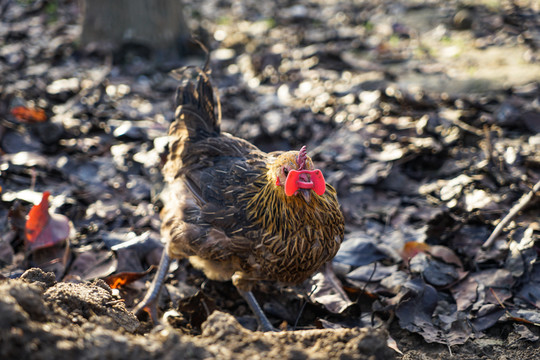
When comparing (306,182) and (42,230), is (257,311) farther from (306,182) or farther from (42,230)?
(42,230)

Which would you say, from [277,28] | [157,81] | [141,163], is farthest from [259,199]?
[277,28]

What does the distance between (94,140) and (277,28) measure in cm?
431

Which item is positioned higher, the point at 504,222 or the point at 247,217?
the point at 247,217

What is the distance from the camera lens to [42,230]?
10.9 feet

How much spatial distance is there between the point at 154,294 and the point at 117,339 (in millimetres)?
1459

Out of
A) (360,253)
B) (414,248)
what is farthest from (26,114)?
(414,248)

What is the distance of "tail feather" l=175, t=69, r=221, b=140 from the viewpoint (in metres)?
3.70

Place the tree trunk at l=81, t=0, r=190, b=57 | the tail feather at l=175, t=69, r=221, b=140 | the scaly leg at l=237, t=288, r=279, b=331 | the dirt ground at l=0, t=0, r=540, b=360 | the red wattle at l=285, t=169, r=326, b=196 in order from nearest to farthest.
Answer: the dirt ground at l=0, t=0, r=540, b=360, the red wattle at l=285, t=169, r=326, b=196, the scaly leg at l=237, t=288, r=279, b=331, the tail feather at l=175, t=69, r=221, b=140, the tree trunk at l=81, t=0, r=190, b=57

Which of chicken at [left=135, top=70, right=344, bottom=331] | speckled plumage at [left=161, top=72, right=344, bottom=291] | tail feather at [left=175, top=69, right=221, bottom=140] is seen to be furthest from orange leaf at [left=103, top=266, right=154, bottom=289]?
tail feather at [left=175, top=69, right=221, bottom=140]

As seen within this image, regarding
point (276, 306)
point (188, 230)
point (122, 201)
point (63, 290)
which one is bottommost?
point (276, 306)

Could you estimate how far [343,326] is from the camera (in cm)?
301

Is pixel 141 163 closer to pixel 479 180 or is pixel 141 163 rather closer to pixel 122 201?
pixel 122 201

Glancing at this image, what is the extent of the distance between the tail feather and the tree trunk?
3.45 metres

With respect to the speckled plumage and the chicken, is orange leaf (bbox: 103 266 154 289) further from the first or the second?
the speckled plumage
